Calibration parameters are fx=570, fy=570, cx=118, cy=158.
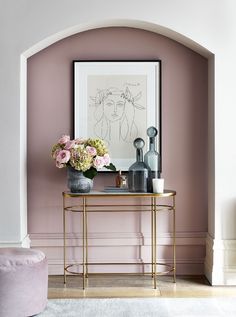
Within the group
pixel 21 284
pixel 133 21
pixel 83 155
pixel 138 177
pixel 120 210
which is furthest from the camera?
pixel 120 210

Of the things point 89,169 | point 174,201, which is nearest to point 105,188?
point 89,169

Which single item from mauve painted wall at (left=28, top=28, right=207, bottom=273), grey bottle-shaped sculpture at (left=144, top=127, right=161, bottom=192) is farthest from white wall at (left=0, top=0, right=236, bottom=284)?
grey bottle-shaped sculpture at (left=144, top=127, right=161, bottom=192)

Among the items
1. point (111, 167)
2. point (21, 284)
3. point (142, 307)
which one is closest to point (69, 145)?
point (111, 167)

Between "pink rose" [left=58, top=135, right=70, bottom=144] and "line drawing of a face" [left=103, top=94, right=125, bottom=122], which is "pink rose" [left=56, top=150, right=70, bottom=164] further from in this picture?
"line drawing of a face" [left=103, top=94, right=125, bottom=122]

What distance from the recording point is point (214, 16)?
496cm

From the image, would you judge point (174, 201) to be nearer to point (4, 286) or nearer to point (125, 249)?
point (125, 249)

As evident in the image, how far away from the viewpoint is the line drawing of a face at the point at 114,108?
5.27 meters

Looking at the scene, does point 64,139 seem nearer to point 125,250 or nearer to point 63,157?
point 63,157

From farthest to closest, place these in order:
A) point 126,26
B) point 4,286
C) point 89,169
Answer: point 126,26, point 89,169, point 4,286

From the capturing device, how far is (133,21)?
499 centimetres

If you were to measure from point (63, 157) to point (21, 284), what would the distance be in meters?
1.23

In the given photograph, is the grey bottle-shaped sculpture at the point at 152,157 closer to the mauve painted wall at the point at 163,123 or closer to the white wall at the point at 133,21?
the mauve painted wall at the point at 163,123

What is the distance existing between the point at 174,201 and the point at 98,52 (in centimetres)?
154

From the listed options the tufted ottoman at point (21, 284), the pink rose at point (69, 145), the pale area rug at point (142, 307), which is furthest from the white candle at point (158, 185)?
the tufted ottoman at point (21, 284)
